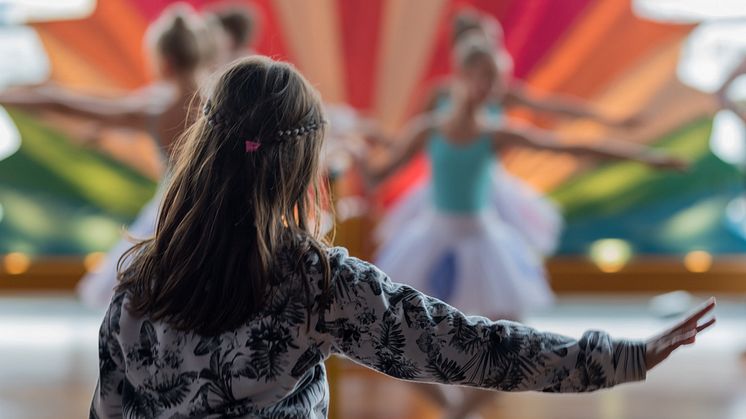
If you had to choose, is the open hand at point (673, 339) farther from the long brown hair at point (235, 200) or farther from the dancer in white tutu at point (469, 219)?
the dancer in white tutu at point (469, 219)

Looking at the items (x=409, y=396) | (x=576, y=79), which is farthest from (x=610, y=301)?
(x=409, y=396)

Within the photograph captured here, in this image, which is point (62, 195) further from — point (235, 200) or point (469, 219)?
point (235, 200)

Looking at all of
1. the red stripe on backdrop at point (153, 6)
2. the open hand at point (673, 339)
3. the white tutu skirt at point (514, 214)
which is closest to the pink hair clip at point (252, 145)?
the open hand at point (673, 339)

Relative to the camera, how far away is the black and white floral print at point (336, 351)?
1.14 metres


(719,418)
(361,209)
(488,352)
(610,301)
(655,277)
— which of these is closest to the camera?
(488,352)

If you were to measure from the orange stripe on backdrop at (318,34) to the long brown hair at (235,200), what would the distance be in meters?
3.68

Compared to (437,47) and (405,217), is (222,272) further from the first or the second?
(437,47)

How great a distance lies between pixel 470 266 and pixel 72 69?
2625 mm

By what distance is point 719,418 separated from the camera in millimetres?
3238

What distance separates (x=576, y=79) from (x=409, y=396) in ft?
6.05

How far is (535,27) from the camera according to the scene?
15.6ft

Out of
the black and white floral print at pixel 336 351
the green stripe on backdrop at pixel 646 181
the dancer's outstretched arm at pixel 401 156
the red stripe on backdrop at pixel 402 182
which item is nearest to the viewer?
the black and white floral print at pixel 336 351

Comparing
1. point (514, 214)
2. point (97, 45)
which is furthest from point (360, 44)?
point (514, 214)

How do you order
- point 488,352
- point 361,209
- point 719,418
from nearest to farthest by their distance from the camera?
point 488,352
point 719,418
point 361,209
